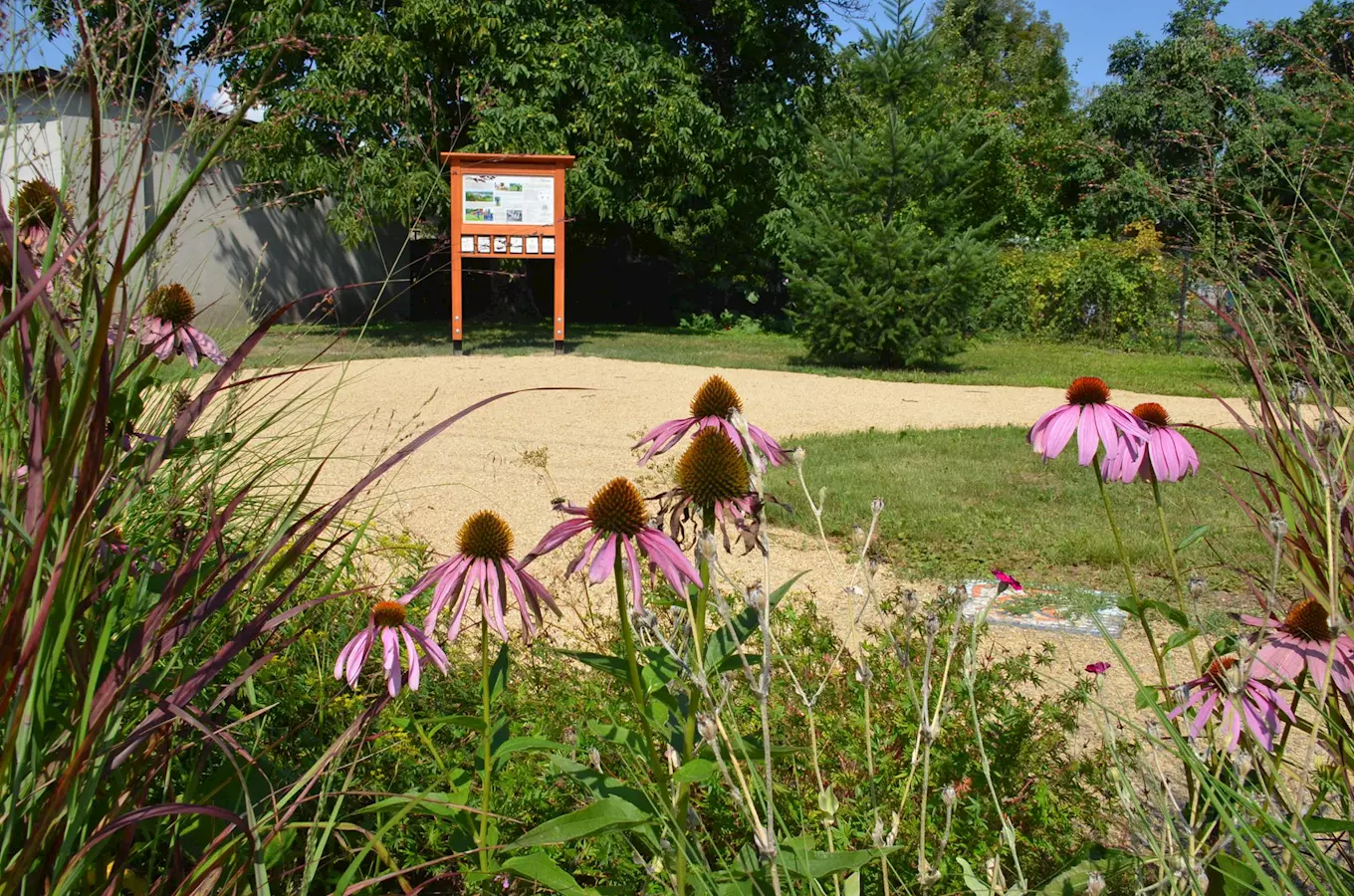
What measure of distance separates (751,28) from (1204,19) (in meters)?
13.8

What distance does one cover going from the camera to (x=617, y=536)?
1.49 meters

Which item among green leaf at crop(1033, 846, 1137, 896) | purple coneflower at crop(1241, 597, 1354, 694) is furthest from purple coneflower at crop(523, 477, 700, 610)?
purple coneflower at crop(1241, 597, 1354, 694)

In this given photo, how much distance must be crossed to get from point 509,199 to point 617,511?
1168cm

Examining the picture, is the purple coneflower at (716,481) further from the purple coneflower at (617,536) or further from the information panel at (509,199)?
the information panel at (509,199)

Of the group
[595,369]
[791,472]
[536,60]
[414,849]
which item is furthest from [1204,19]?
[536,60]

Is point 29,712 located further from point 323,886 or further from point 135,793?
point 323,886

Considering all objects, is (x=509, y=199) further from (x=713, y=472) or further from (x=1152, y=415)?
(x=713, y=472)

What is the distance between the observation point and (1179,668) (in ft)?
11.6

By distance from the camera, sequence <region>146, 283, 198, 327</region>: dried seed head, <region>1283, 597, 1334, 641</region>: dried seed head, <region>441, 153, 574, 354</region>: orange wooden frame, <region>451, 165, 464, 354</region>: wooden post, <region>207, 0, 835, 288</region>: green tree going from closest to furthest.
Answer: <region>1283, 597, 1334, 641</region>: dried seed head, <region>146, 283, 198, 327</region>: dried seed head, <region>451, 165, 464, 354</region>: wooden post, <region>441, 153, 574, 354</region>: orange wooden frame, <region>207, 0, 835, 288</region>: green tree

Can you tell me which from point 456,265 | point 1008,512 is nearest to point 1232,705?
point 1008,512

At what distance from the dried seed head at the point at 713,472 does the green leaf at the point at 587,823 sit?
0.44 meters

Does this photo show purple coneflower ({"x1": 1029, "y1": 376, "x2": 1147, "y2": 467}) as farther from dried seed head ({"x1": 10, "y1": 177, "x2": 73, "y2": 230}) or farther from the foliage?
the foliage

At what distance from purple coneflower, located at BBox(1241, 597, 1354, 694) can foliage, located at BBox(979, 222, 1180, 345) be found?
14400 millimetres

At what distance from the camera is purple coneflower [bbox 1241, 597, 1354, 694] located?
148 cm
